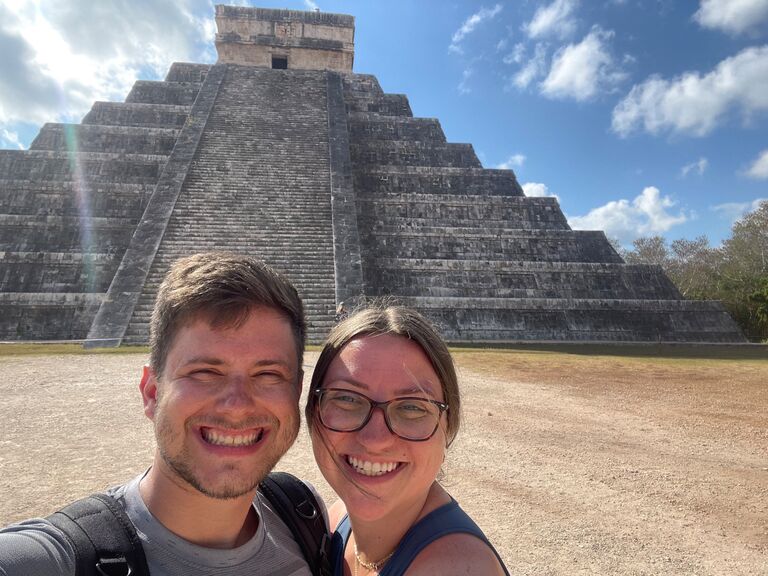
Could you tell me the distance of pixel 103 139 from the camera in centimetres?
1855

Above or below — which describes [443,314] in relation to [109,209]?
below

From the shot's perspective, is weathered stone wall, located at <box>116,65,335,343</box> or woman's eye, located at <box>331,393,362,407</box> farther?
weathered stone wall, located at <box>116,65,335,343</box>

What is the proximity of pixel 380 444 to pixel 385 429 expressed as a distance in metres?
0.05

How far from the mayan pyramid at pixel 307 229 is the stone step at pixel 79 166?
57mm

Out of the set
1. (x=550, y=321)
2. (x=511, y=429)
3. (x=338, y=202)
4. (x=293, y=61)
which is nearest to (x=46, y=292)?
(x=338, y=202)

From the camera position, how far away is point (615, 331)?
14.3 metres

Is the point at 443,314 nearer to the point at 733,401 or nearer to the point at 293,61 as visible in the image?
the point at 733,401

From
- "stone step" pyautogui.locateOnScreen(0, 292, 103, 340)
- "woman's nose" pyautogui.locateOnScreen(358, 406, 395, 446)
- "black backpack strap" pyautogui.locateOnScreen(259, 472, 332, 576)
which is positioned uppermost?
"stone step" pyautogui.locateOnScreen(0, 292, 103, 340)

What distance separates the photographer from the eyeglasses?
1432mm

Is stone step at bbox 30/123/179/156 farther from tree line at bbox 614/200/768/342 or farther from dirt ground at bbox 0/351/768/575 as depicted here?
tree line at bbox 614/200/768/342

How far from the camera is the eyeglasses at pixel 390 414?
1432mm

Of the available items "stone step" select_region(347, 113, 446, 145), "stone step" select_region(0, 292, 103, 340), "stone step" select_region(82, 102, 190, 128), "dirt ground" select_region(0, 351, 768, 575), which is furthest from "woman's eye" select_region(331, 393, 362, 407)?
"stone step" select_region(82, 102, 190, 128)

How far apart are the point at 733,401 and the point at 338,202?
12.0m

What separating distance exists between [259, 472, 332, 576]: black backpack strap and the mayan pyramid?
9.97 metres
